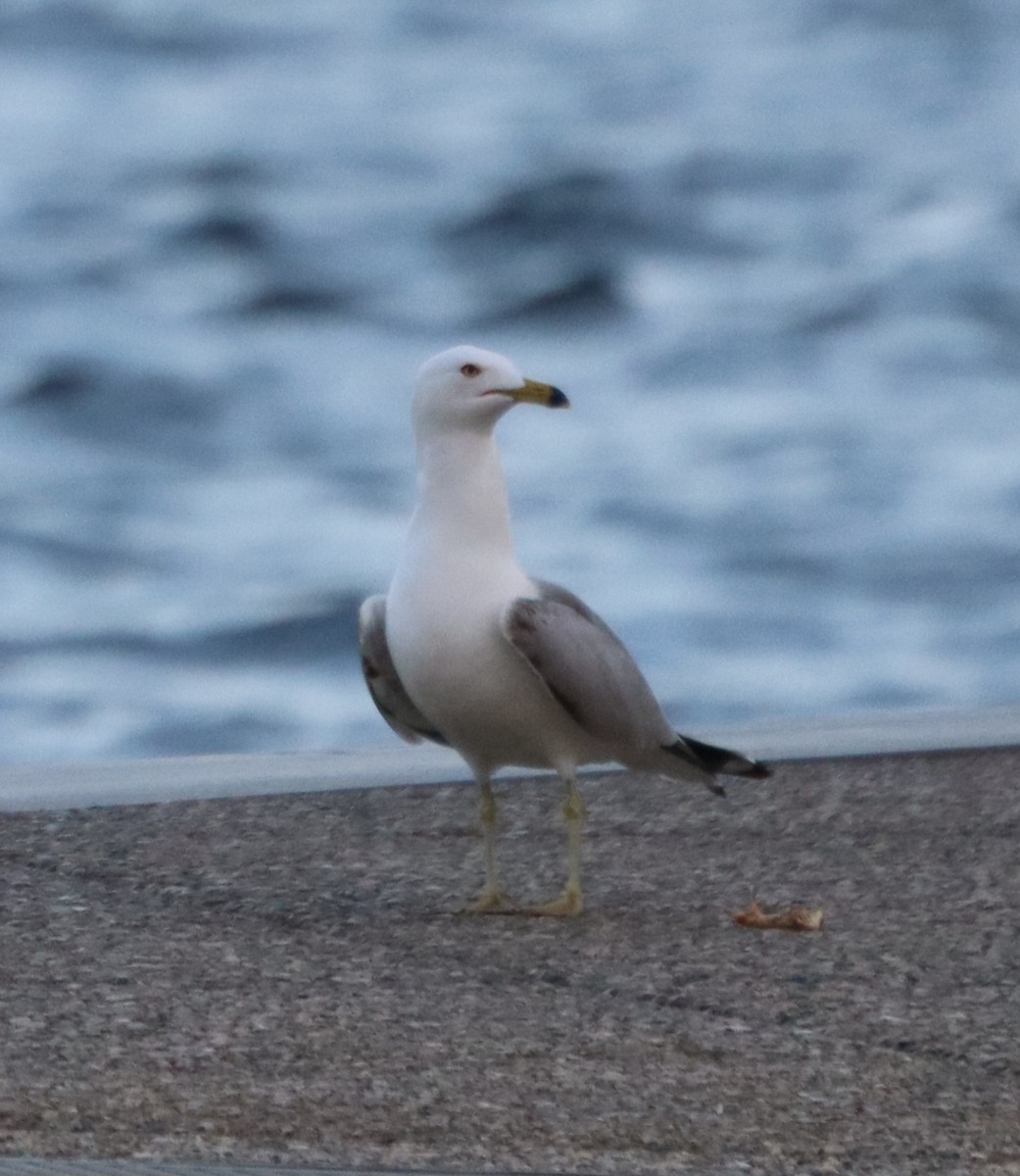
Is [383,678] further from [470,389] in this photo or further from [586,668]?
[470,389]

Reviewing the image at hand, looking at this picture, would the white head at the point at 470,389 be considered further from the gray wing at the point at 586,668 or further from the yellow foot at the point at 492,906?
the yellow foot at the point at 492,906

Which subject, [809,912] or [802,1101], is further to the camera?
[809,912]

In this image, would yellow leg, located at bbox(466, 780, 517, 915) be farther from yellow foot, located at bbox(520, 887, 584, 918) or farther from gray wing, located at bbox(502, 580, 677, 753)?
gray wing, located at bbox(502, 580, 677, 753)

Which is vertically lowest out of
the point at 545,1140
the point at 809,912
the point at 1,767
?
the point at 545,1140

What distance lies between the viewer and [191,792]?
6613mm

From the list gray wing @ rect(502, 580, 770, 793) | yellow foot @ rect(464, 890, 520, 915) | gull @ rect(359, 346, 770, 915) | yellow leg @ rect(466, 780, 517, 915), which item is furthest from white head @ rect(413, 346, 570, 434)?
yellow foot @ rect(464, 890, 520, 915)

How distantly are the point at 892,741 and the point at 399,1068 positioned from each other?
3.32 metres

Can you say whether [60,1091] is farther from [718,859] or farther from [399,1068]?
[718,859]

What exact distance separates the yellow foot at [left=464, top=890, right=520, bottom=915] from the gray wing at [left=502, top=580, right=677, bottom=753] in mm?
371

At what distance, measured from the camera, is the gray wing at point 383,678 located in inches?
215

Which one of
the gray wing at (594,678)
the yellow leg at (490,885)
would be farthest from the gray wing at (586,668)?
the yellow leg at (490,885)

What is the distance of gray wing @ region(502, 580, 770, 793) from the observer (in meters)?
5.11

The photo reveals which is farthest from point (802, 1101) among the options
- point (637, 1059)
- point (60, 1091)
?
point (60, 1091)

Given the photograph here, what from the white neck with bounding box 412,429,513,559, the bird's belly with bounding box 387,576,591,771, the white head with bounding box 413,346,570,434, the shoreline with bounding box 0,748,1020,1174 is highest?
the white head with bounding box 413,346,570,434
